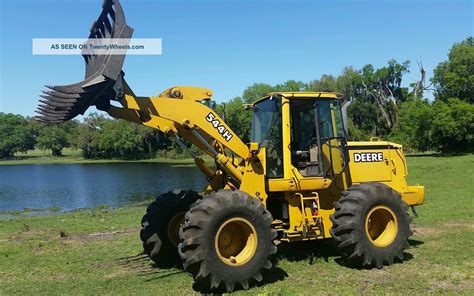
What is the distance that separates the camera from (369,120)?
271ft

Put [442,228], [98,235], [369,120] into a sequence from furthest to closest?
[369,120] → [98,235] → [442,228]

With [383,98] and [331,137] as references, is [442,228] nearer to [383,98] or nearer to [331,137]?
[331,137]

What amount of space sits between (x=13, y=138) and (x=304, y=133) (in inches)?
5478

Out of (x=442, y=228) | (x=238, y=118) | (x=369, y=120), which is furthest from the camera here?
(x=369, y=120)

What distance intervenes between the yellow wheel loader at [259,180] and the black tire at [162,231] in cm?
2

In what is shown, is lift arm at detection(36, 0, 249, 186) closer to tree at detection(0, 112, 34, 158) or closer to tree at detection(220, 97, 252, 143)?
tree at detection(220, 97, 252, 143)

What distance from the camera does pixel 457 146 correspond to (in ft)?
180

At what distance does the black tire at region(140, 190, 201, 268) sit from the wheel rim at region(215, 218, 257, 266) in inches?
67.3

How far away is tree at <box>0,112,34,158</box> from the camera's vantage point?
130m

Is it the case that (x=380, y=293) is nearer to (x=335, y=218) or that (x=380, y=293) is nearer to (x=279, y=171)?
(x=335, y=218)

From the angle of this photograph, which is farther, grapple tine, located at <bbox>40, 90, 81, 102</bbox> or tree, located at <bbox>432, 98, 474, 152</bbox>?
tree, located at <bbox>432, 98, 474, 152</bbox>

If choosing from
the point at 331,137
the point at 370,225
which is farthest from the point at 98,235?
the point at 370,225

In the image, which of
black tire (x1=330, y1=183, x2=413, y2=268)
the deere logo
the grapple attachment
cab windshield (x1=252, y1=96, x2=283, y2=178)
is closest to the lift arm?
the grapple attachment

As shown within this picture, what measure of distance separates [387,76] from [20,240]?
80.9m
